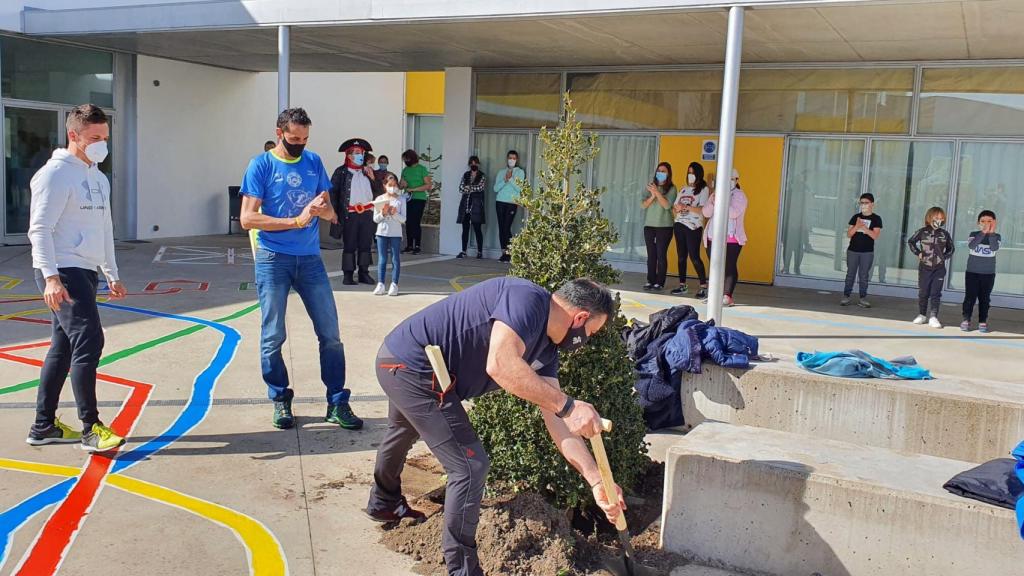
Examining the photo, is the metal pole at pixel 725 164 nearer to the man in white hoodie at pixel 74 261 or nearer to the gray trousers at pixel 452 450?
the gray trousers at pixel 452 450

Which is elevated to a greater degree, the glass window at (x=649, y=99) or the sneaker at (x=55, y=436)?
the glass window at (x=649, y=99)

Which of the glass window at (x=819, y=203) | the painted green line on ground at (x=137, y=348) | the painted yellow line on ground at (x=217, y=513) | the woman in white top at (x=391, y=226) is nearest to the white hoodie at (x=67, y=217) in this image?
the painted yellow line on ground at (x=217, y=513)

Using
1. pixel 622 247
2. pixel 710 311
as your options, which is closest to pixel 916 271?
pixel 622 247

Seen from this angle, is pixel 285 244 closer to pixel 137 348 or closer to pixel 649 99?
pixel 137 348

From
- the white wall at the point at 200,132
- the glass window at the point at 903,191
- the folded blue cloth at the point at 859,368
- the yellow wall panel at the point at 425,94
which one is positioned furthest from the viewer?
the yellow wall panel at the point at 425,94

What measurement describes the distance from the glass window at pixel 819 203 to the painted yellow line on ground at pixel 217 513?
10.8m

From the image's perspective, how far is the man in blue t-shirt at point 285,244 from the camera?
554cm

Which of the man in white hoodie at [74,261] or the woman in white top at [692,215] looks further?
the woman in white top at [692,215]

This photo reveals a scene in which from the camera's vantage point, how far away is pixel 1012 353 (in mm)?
9094

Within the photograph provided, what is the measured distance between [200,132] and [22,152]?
3647mm

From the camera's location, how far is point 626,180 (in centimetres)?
1480

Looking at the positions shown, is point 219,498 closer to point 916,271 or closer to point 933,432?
point 933,432

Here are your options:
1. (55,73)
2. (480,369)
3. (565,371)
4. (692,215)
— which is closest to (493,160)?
(692,215)

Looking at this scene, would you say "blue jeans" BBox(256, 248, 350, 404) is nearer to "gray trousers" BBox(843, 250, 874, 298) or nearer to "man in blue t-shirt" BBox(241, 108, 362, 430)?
"man in blue t-shirt" BBox(241, 108, 362, 430)
